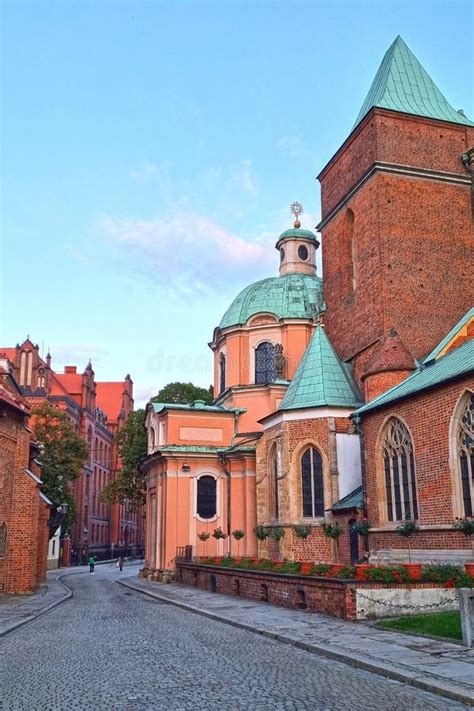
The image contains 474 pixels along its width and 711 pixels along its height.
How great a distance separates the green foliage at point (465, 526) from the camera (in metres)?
15.9

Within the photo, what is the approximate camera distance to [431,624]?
12.1 m

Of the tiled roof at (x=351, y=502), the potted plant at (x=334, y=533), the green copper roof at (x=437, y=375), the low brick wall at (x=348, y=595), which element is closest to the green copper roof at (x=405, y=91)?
the green copper roof at (x=437, y=375)

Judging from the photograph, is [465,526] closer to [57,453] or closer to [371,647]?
[371,647]

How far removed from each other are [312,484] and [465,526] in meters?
9.55

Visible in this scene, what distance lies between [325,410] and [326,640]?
14.2m

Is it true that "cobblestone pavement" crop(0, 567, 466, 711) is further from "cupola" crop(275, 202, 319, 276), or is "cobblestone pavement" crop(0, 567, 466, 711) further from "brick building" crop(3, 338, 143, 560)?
"brick building" crop(3, 338, 143, 560)

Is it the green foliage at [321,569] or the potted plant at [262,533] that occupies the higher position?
the potted plant at [262,533]

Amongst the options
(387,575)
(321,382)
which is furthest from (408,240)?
(387,575)

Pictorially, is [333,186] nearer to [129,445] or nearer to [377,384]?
[377,384]

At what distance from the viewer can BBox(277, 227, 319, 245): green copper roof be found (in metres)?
40.8

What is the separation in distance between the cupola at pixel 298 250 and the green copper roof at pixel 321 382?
12.6 meters

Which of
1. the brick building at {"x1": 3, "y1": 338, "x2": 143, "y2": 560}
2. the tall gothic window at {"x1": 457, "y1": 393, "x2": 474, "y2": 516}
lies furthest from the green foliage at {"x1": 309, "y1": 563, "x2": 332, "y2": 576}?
the brick building at {"x1": 3, "y1": 338, "x2": 143, "y2": 560}

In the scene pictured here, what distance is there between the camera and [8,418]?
2341 centimetres

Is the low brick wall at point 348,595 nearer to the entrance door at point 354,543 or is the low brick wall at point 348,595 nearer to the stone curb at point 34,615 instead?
the entrance door at point 354,543
